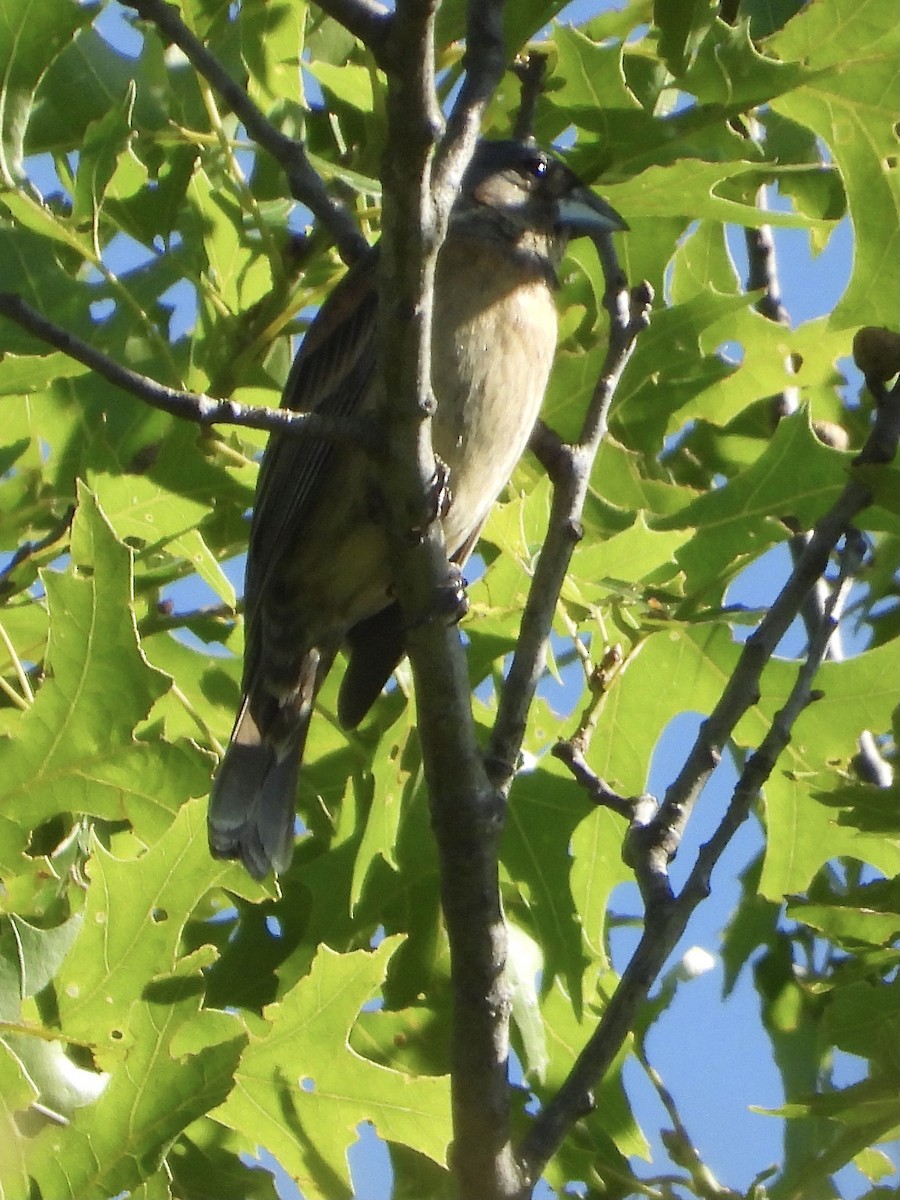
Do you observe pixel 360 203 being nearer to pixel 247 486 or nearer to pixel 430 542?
pixel 247 486

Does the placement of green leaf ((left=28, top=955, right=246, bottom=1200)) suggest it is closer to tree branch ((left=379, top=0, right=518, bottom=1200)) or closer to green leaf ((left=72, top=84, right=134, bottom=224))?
tree branch ((left=379, top=0, right=518, bottom=1200))

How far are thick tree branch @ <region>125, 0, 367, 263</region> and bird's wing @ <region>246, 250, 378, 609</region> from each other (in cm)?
54

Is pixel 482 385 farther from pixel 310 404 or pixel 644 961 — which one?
pixel 644 961

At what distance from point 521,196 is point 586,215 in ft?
1.25

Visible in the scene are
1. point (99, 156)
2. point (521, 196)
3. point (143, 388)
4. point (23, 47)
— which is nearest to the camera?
point (143, 388)

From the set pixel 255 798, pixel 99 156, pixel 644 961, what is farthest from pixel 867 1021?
pixel 99 156

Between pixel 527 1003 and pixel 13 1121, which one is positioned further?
pixel 527 1003

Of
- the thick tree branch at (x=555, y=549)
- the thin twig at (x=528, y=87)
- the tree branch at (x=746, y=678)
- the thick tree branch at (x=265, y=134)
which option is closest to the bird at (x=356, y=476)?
the thin twig at (x=528, y=87)

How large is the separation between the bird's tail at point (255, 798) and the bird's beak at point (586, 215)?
53.7 inches

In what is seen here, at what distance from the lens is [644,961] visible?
9.11ft

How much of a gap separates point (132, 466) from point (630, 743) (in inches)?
49.5

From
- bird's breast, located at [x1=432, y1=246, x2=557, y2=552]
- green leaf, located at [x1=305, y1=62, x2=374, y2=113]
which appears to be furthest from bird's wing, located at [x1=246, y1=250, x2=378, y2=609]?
green leaf, located at [x1=305, y1=62, x2=374, y2=113]

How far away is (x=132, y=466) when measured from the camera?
3789mm

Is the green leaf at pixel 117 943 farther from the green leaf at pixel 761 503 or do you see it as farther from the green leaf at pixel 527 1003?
the green leaf at pixel 761 503
